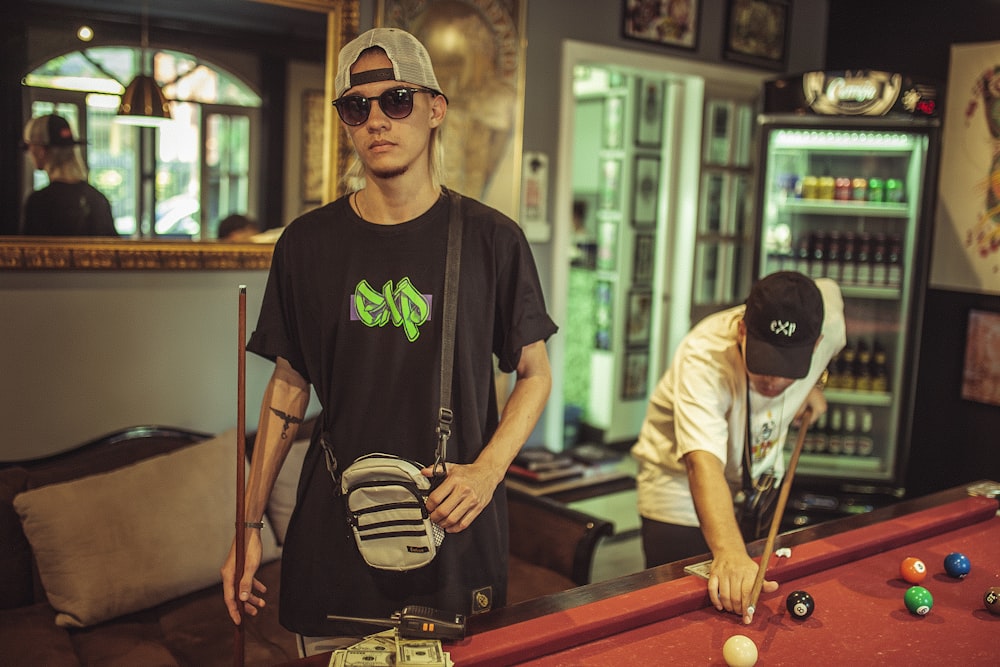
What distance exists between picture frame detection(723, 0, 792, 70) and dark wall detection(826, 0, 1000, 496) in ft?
1.65

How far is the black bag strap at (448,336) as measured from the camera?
174cm

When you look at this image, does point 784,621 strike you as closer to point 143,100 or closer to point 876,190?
point 143,100

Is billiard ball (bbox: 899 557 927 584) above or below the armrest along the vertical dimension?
above

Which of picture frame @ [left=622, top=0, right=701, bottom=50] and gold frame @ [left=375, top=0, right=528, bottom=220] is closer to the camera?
gold frame @ [left=375, top=0, right=528, bottom=220]

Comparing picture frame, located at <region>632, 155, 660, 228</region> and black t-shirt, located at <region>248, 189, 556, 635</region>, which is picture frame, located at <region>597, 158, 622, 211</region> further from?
black t-shirt, located at <region>248, 189, 556, 635</region>

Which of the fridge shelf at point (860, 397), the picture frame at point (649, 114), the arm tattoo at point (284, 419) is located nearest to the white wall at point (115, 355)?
the arm tattoo at point (284, 419)

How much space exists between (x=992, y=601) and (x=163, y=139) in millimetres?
2870

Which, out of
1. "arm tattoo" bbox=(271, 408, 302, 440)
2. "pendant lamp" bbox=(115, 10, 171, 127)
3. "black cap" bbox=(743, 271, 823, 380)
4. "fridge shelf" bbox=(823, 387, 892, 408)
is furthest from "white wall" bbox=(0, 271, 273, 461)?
"fridge shelf" bbox=(823, 387, 892, 408)

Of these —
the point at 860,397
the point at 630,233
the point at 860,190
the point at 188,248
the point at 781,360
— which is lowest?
the point at 860,397

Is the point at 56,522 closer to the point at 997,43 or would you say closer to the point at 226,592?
the point at 226,592

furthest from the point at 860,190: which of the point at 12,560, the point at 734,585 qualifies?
the point at 12,560

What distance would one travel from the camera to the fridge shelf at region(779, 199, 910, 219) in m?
4.96

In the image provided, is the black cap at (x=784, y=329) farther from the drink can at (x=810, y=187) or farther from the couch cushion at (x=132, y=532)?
the drink can at (x=810, y=187)

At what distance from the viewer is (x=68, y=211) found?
10.4 ft
